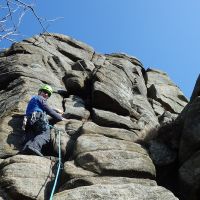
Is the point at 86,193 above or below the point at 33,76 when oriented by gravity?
below

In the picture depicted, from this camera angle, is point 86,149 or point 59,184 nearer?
point 59,184

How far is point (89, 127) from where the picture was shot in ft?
50.7

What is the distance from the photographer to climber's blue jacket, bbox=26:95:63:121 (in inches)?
622

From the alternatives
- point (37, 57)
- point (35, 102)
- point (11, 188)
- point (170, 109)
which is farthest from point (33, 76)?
point (11, 188)

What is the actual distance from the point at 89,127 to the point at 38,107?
1941mm

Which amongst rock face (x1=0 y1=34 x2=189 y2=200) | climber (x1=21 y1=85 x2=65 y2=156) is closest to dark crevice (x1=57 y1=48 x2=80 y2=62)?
rock face (x1=0 y1=34 x2=189 y2=200)

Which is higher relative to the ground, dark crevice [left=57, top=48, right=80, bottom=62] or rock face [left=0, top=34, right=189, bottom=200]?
dark crevice [left=57, top=48, right=80, bottom=62]

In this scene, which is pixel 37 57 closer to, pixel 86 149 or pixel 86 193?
pixel 86 149

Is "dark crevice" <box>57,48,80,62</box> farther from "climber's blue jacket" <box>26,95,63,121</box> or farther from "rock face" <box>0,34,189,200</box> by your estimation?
"climber's blue jacket" <box>26,95,63,121</box>

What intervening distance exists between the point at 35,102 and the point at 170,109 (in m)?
11.0

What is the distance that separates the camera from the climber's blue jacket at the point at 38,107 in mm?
15797

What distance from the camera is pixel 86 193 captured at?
1077 centimetres

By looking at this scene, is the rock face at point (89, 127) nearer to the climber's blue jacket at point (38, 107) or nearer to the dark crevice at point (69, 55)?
the dark crevice at point (69, 55)

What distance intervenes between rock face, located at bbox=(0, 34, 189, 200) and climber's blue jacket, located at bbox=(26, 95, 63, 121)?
0.56m
